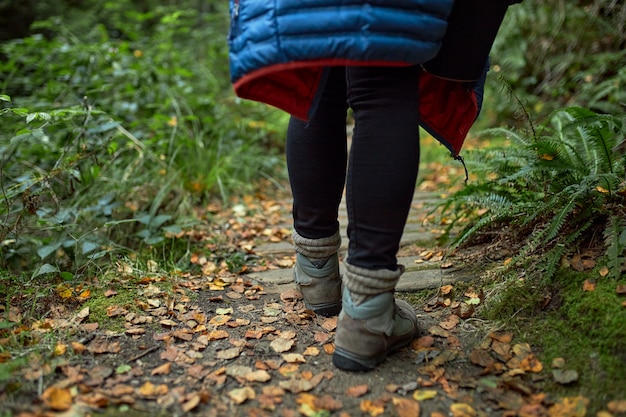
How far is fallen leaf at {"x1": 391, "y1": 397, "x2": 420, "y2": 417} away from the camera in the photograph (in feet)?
4.16

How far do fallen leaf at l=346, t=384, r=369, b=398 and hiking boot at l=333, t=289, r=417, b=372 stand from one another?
3.2 inches

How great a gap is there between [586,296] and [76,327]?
1594 mm

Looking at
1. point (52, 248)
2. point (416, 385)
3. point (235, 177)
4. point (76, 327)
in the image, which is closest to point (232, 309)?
point (76, 327)

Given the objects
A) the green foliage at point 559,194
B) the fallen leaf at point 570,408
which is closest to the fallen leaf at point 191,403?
the fallen leaf at point 570,408

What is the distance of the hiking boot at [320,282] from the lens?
1783 millimetres

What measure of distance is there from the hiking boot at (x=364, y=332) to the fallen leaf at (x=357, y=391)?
0.27 ft

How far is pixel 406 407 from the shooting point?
129 centimetres

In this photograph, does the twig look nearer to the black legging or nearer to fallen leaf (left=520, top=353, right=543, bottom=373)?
the black legging

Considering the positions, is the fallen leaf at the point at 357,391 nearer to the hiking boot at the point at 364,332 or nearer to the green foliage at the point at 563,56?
the hiking boot at the point at 364,332

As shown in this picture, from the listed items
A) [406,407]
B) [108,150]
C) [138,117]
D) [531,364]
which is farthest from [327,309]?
[138,117]

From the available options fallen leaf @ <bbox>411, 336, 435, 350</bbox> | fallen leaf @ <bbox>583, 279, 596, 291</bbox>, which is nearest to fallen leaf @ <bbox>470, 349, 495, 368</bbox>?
fallen leaf @ <bbox>411, 336, 435, 350</bbox>

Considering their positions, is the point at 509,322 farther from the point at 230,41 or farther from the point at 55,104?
the point at 55,104

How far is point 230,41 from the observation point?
4.18 feet

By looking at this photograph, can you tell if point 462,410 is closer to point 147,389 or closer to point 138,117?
point 147,389
